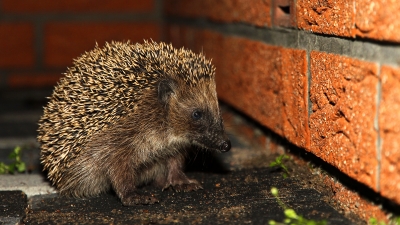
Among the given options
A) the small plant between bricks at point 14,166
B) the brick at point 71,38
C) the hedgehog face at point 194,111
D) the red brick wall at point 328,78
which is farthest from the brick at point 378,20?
the brick at point 71,38

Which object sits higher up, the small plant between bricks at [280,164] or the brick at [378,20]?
the brick at [378,20]

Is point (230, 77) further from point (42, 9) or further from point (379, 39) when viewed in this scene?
point (42, 9)

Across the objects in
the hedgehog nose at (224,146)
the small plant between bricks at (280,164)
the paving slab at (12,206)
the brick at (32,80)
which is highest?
the hedgehog nose at (224,146)

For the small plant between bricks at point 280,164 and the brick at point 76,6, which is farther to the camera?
the brick at point 76,6

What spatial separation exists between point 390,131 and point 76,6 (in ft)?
15.0

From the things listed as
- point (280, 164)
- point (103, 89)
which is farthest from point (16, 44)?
point (280, 164)

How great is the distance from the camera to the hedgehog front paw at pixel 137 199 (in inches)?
104

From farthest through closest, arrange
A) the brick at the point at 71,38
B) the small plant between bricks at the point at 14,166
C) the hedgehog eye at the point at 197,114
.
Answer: the brick at the point at 71,38 < the small plant between bricks at the point at 14,166 < the hedgehog eye at the point at 197,114

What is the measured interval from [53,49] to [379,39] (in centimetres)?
454

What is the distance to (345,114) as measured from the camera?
2236 mm

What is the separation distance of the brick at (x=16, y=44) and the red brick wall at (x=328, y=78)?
8.79 ft

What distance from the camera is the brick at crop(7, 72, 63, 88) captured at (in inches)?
235

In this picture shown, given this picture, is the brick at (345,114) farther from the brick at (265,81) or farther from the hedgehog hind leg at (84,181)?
the hedgehog hind leg at (84,181)

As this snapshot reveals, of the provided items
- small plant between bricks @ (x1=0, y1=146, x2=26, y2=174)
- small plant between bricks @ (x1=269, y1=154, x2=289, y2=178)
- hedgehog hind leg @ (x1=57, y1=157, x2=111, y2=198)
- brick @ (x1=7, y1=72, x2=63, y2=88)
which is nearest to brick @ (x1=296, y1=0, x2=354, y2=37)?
small plant between bricks @ (x1=269, y1=154, x2=289, y2=178)
